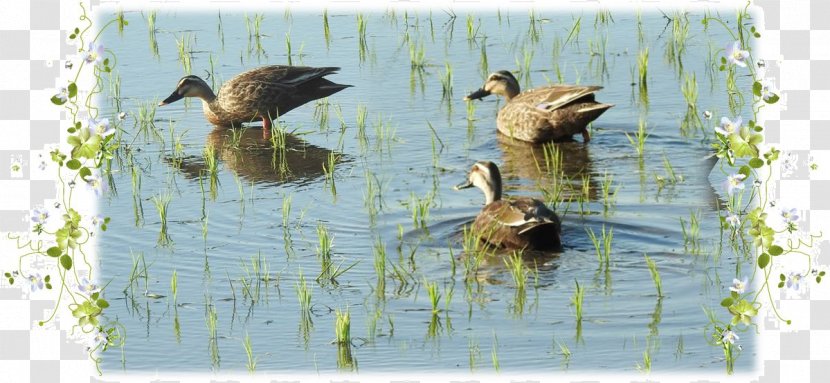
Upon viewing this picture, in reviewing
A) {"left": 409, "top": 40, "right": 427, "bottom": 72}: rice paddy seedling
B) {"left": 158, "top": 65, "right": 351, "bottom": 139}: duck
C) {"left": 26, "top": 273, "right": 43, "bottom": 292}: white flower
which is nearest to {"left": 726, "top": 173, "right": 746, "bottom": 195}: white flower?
{"left": 26, "top": 273, "right": 43, "bottom": 292}: white flower

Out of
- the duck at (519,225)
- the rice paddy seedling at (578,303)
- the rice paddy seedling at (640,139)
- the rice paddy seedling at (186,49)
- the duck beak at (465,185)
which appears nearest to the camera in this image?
the rice paddy seedling at (578,303)

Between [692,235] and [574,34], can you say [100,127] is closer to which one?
[692,235]

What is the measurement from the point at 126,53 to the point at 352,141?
15.5ft

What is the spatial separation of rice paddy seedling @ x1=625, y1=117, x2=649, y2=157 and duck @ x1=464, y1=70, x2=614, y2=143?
363mm

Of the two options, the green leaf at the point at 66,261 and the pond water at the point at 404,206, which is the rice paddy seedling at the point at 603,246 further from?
the green leaf at the point at 66,261

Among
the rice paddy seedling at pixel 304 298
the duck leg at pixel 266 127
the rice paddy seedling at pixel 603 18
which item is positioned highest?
the rice paddy seedling at pixel 603 18

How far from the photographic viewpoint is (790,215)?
6.00 metres

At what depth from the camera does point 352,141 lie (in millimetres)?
12570

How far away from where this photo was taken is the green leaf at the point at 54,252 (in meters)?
6.04

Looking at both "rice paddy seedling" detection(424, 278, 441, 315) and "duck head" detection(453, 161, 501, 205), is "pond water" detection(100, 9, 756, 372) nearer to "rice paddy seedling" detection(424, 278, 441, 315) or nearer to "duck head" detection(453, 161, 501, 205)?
"rice paddy seedling" detection(424, 278, 441, 315)

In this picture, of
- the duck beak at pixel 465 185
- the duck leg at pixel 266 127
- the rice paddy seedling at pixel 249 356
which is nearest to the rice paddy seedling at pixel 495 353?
the rice paddy seedling at pixel 249 356

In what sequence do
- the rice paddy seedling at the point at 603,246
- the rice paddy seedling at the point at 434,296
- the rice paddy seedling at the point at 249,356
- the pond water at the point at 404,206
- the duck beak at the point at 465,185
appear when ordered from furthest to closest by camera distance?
the duck beak at the point at 465,185
the rice paddy seedling at the point at 603,246
the rice paddy seedling at the point at 434,296
the pond water at the point at 404,206
the rice paddy seedling at the point at 249,356

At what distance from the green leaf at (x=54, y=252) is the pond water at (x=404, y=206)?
1119 millimetres

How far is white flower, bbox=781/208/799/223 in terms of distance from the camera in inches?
236
